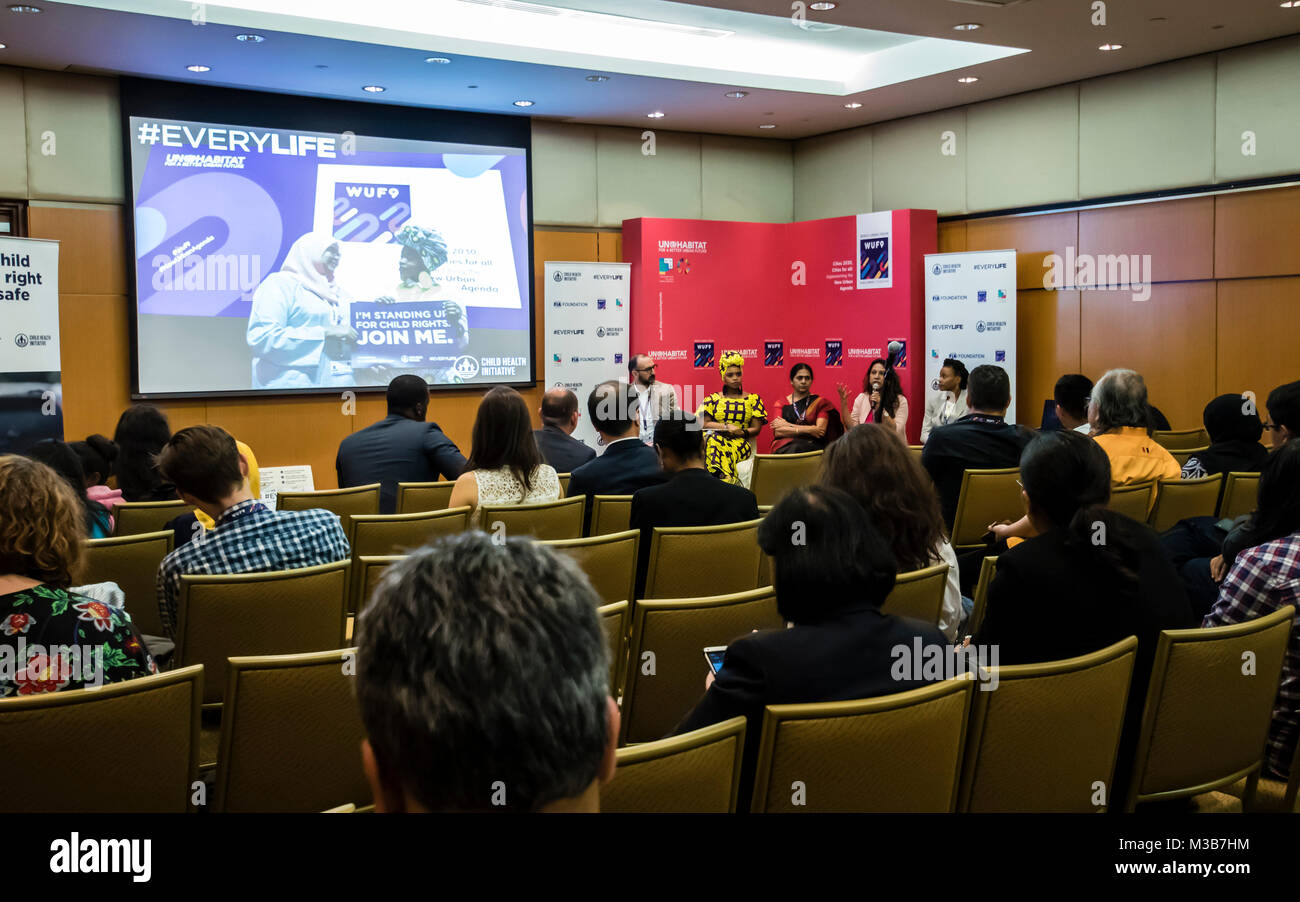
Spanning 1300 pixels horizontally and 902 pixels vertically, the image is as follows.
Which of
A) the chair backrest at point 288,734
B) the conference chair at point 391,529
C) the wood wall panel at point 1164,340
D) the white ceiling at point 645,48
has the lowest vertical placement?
the chair backrest at point 288,734

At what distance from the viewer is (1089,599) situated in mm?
2660

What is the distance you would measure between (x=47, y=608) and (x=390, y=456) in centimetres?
394

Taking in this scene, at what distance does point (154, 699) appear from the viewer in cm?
220

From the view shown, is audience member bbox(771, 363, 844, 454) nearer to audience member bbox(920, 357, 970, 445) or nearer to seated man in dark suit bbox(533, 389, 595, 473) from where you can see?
audience member bbox(920, 357, 970, 445)

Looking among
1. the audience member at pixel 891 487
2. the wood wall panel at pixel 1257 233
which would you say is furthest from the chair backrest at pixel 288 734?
the wood wall panel at pixel 1257 233

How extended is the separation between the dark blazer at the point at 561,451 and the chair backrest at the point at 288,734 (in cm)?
361

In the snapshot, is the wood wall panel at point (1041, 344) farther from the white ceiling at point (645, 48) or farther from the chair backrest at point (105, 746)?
the chair backrest at point (105, 746)

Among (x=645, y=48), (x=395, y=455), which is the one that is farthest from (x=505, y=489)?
(x=645, y=48)

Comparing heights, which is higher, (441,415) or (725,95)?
(725,95)

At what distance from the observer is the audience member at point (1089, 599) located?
265cm

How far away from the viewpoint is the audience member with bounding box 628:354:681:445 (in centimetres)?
968

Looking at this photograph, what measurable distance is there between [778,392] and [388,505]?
263 inches
